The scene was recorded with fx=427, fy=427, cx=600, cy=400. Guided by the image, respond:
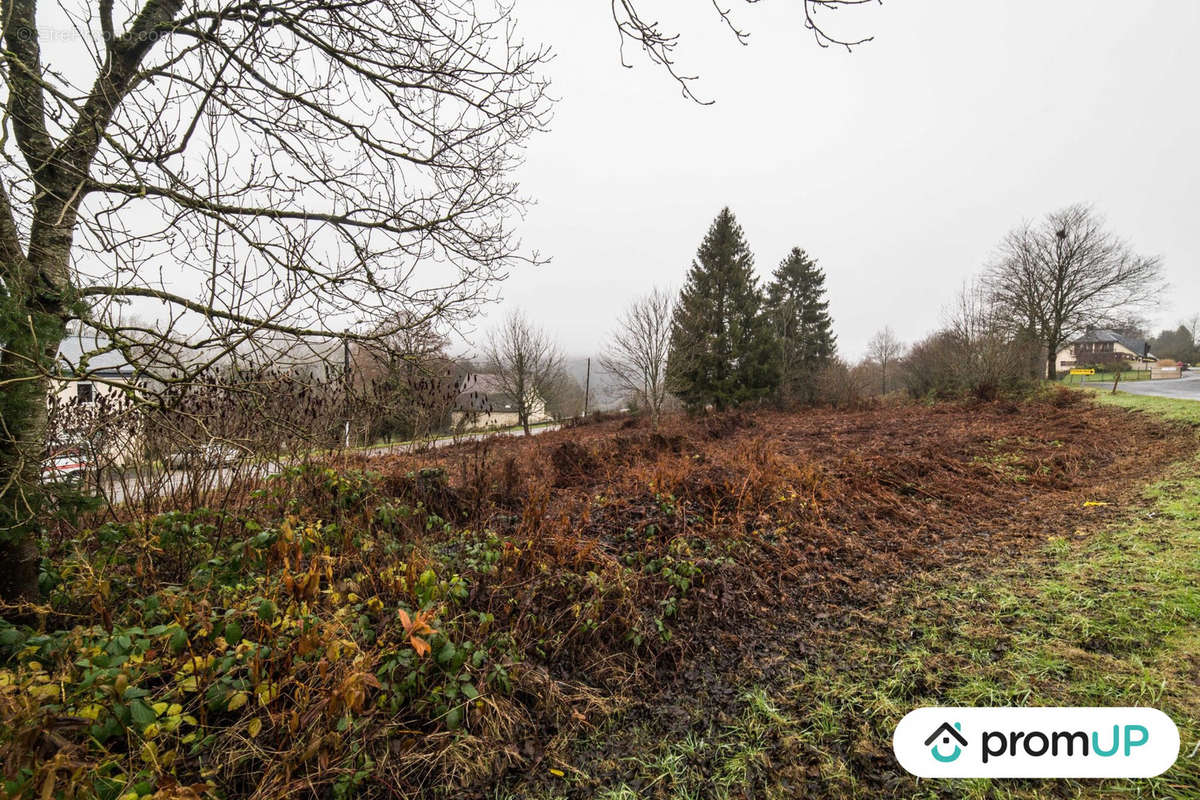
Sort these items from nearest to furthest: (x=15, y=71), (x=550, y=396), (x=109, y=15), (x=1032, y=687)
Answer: (x=1032, y=687) < (x=15, y=71) < (x=109, y=15) < (x=550, y=396)

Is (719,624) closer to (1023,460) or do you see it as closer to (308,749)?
(308,749)

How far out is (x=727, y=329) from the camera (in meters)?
19.7

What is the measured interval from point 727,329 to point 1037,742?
18960 millimetres

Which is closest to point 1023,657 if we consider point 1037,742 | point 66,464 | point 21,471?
point 1037,742

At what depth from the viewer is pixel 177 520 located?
9.85 feet

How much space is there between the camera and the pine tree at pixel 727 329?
19625mm

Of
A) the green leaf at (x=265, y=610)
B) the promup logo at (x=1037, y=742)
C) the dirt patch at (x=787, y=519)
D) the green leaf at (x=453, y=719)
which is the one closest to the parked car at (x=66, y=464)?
the green leaf at (x=265, y=610)

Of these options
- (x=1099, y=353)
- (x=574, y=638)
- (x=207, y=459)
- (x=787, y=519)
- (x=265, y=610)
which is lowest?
(x=574, y=638)

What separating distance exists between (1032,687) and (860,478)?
361cm

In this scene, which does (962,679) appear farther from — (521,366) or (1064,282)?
(1064,282)

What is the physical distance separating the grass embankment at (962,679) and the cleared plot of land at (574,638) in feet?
0.04

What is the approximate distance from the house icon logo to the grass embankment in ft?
0.44

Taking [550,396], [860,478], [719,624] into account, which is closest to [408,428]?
[719,624]

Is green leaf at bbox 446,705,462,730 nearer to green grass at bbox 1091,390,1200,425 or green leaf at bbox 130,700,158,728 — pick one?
green leaf at bbox 130,700,158,728
